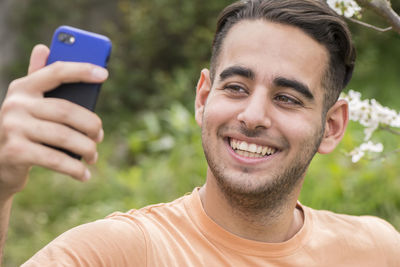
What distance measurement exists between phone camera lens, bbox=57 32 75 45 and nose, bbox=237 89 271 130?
0.77 meters

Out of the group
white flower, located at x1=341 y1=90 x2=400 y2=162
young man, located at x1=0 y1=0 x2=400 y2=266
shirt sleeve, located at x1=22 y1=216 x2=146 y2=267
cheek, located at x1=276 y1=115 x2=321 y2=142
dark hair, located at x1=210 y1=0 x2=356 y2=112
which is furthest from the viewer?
white flower, located at x1=341 y1=90 x2=400 y2=162

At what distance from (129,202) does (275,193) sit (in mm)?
3230

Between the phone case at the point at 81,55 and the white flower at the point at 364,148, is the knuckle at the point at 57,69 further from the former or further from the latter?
the white flower at the point at 364,148

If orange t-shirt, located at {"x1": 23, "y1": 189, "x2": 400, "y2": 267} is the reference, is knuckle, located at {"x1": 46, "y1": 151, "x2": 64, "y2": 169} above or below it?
above

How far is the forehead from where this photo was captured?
200 centimetres

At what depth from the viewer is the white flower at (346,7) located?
80.7 inches

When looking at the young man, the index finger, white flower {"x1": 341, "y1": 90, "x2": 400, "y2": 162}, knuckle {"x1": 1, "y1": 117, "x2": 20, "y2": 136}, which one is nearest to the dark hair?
the young man

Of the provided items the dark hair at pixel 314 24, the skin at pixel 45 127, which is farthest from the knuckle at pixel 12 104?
the dark hair at pixel 314 24

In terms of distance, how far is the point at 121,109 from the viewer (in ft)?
27.7

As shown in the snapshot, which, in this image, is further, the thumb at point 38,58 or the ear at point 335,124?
the ear at point 335,124

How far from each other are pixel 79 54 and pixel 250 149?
32.5 inches

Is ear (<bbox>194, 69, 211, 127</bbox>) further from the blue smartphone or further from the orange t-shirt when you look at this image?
the blue smartphone

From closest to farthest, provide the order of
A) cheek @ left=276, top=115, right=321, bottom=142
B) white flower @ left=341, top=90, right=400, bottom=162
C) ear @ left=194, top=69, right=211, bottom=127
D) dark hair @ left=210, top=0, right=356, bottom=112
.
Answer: cheek @ left=276, top=115, right=321, bottom=142
dark hair @ left=210, top=0, right=356, bottom=112
ear @ left=194, top=69, right=211, bottom=127
white flower @ left=341, top=90, right=400, bottom=162

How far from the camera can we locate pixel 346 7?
6.80 ft
